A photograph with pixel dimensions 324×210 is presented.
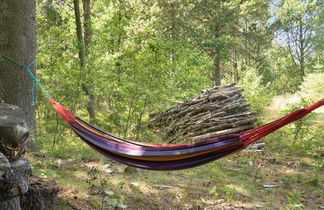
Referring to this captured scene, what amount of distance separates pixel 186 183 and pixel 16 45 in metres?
2.26

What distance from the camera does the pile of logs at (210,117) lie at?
4.71 metres

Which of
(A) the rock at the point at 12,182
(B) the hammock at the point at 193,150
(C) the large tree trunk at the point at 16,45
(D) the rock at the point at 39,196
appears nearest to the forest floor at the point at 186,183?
(D) the rock at the point at 39,196

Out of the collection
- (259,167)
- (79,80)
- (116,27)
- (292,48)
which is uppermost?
(292,48)

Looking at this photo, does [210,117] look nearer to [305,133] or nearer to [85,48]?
[305,133]

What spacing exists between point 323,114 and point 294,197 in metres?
4.75

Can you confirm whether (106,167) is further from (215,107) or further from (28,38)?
(215,107)

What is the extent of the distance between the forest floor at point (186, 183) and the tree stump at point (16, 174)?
205mm

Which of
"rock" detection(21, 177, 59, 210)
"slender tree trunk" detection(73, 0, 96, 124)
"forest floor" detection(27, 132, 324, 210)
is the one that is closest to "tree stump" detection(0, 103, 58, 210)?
"rock" detection(21, 177, 59, 210)

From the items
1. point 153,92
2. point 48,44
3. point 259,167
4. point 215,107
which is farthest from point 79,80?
point 259,167

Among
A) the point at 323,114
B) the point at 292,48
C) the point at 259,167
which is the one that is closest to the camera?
the point at 259,167

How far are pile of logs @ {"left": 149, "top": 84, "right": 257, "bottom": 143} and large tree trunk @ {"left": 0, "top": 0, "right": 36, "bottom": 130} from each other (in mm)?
2536

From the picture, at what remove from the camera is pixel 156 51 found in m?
3.99

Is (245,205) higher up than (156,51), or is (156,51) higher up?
(156,51)

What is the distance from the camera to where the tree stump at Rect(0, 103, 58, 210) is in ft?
4.18
